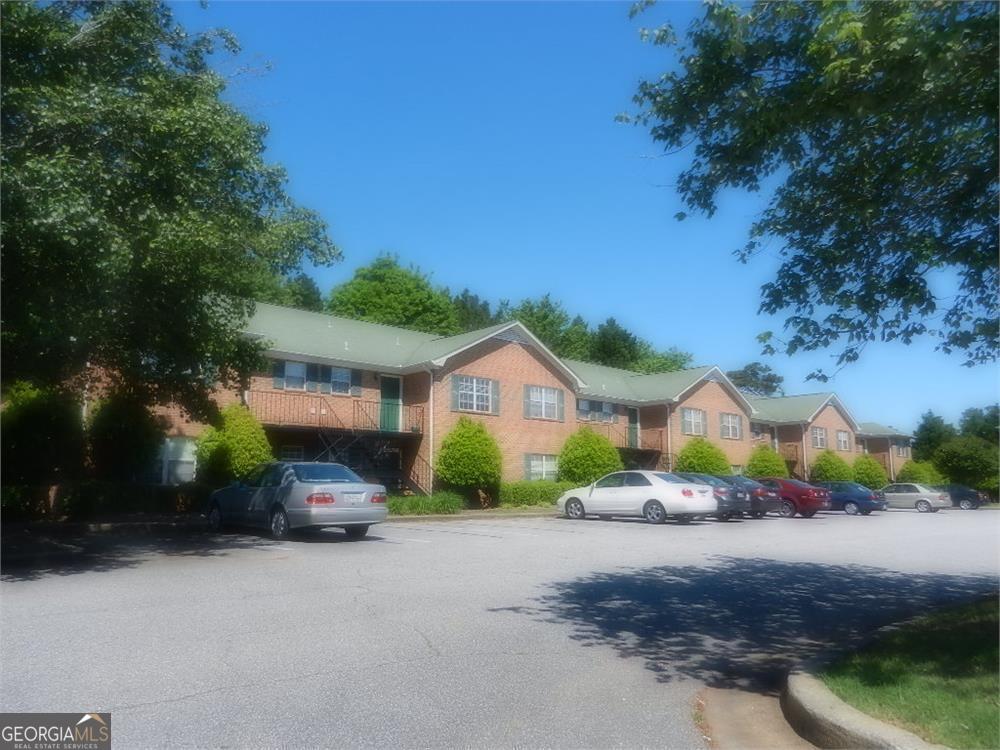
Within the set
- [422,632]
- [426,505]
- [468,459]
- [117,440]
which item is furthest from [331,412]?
[422,632]

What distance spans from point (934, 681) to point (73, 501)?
1856 centimetres

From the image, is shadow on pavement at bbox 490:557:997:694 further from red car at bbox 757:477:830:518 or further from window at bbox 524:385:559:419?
window at bbox 524:385:559:419

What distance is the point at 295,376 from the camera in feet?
91.0

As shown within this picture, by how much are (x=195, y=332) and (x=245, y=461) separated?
37.5 ft

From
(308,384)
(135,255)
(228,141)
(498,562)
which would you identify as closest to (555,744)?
(498,562)

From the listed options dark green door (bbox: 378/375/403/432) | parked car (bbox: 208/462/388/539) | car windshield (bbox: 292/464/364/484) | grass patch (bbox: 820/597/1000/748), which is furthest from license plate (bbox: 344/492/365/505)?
dark green door (bbox: 378/375/403/432)

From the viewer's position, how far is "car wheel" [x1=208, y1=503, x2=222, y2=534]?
17.4 meters

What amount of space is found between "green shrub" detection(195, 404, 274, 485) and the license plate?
8.68 metres

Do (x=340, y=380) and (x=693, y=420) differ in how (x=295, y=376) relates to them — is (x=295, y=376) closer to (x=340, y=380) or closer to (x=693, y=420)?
(x=340, y=380)

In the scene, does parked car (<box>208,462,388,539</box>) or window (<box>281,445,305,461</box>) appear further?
window (<box>281,445,305,461</box>)

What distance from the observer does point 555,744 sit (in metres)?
4.94

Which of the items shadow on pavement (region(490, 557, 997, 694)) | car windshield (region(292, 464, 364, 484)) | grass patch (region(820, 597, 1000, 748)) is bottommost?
shadow on pavement (region(490, 557, 997, 694))

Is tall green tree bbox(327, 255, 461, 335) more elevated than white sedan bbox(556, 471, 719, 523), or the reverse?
tall green tree bbox(327, 255, 461, 335)

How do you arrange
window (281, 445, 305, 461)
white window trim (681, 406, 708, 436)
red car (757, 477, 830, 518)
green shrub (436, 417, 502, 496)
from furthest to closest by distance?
white window trim (681, 406, 708, 436), red car (757, 477, 830, 518), green shrub (436, 417, 502, 496), window (281, 445, 305, 461)
